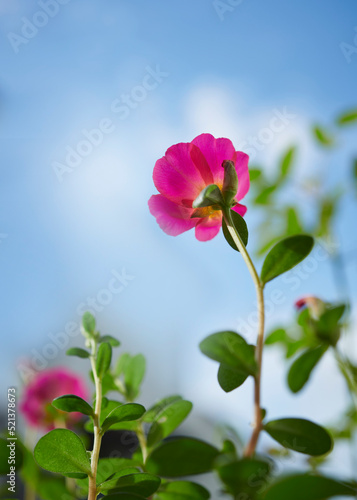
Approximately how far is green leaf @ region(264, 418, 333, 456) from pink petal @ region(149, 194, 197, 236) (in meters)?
0.17

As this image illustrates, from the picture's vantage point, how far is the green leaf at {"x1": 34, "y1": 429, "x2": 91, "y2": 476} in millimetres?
276

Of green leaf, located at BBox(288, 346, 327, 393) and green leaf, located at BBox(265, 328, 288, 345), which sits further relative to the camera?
green leaf, located at BBox(265, 328, 288, 345)

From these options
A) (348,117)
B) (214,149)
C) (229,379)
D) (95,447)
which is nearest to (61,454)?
(95,447)

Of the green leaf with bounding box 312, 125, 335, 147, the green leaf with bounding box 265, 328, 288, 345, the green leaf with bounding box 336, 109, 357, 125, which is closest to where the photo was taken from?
the green leaf with bounding box 265, 328, 288, 345

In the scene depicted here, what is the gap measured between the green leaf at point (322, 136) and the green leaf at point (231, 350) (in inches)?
31.1

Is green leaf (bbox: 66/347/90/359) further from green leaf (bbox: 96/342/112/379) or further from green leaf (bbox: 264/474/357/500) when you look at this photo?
green leaf (bbox: 264/474/357/500)

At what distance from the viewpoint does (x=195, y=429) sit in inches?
53.6

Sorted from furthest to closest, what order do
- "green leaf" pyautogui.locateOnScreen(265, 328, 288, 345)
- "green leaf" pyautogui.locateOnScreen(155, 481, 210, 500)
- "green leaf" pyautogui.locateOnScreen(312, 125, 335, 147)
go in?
"green leaf" pyautogui.locateOnScreen(312, 125, 335, 147) < "green leaf" pyautogui.locateOnScreen(265, 328, 288, 345) < "green leaf" pyautogui.locateOnScreen(155, 481, 210, 500)

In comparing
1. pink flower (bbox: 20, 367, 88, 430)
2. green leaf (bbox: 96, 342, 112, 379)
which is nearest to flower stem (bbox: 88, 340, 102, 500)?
green leaf (bbox: 96, 342, 112, 379)

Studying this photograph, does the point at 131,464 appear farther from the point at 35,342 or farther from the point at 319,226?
the point at 35,342

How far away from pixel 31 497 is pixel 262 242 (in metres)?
0.61

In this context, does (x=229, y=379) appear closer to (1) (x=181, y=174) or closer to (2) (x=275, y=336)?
(1) (x=181, y=174)

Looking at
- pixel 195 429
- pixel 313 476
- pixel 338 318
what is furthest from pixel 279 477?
pixel 195 429

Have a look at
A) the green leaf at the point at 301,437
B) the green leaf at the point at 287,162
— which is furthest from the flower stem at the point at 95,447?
the green leaf at the point at 287,162
